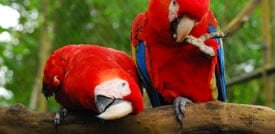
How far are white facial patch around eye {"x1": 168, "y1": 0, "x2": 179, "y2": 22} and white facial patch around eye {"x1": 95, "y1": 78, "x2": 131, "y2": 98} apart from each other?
1.23 feet

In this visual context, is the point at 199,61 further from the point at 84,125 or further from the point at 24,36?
the point at 24,36

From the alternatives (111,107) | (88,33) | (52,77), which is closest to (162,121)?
(111,107)

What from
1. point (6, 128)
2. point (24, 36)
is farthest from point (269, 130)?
point (24, 36)

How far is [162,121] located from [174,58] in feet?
1.20

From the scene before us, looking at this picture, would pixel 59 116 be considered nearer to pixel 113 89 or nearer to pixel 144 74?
pixel 113 89

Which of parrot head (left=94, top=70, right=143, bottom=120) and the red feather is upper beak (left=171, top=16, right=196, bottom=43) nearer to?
the red feather

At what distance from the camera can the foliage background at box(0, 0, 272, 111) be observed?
321 centimetres

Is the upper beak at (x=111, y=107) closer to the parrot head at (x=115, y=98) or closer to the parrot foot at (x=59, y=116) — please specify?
the parrot head at (x=115, y=98)

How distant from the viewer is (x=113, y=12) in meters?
3.23

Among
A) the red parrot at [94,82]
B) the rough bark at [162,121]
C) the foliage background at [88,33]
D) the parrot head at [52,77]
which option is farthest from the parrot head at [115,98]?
the foliage background at [88,33]

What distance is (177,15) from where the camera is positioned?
1618mm

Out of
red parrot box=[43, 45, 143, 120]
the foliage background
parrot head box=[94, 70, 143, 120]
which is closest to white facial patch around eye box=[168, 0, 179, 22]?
red parrot box=[43, 45, 143, 120]

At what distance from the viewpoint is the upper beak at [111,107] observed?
Answer: 1.30 meters

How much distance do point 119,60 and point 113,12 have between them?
1645 mm
